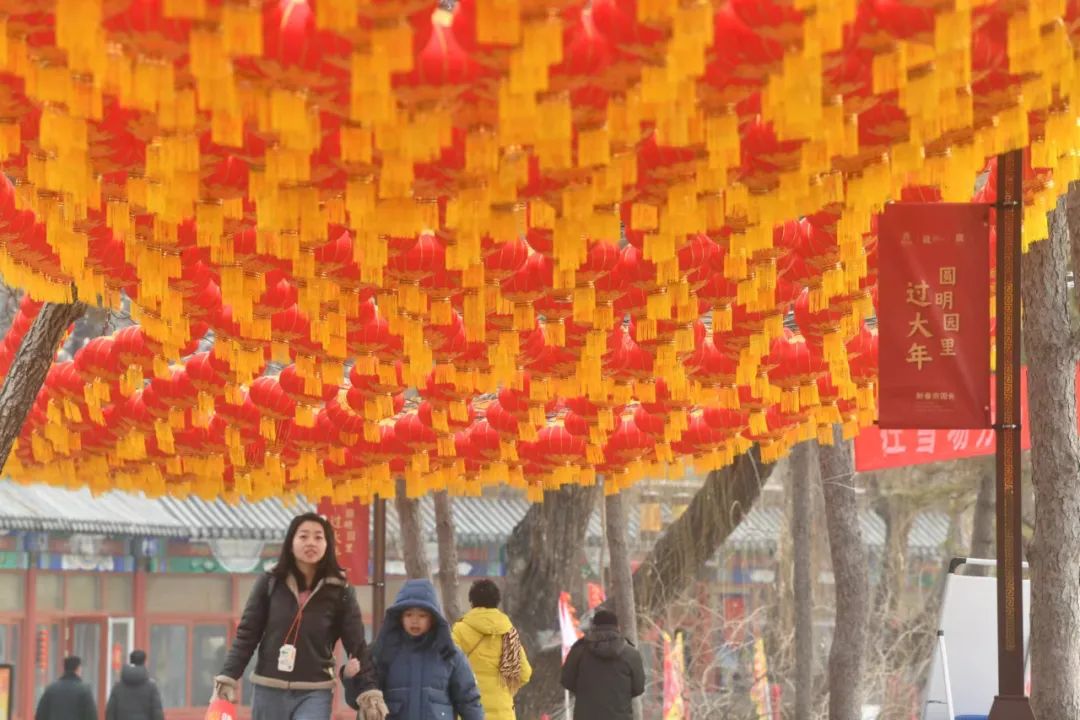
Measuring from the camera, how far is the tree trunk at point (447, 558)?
20.4 metres

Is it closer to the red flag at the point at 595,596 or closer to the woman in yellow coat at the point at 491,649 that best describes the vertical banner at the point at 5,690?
the red flag at the point at 595,596

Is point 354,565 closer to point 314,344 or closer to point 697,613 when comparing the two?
point 314,344

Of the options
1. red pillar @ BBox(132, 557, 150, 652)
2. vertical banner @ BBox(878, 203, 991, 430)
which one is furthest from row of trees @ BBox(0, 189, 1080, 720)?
red pillar @ BBox(132, 557, 150, 652)

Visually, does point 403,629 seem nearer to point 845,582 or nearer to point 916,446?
point 845,582

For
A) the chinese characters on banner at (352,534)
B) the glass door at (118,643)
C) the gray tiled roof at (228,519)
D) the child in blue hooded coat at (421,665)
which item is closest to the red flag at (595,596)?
the chinese characters on banner at (352,534)

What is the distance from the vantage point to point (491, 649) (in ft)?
35.2

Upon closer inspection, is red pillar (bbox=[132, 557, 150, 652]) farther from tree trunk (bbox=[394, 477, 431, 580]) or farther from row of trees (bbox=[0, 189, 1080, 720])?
tree trunk (bbox=[394, 477, 431, 580])

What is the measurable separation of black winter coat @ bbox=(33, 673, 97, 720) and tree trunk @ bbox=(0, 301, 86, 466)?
601cm

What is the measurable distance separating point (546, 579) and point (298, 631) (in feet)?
39.4

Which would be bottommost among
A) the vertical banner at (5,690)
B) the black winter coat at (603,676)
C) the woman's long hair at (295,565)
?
the vertical banner at (5,690)

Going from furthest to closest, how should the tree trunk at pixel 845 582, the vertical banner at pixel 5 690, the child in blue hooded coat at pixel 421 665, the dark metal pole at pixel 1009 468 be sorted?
1. the vertical banner at pixel 5 690
2. the tree trunk at pixel 845 582
3. the child in blue hooded coat at pixel 421 665
4. the dark metal pole at pixel 1009 468

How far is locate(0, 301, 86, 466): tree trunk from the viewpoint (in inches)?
398

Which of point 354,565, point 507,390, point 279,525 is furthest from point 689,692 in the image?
point 507,390

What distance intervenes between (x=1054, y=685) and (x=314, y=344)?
4509mm
